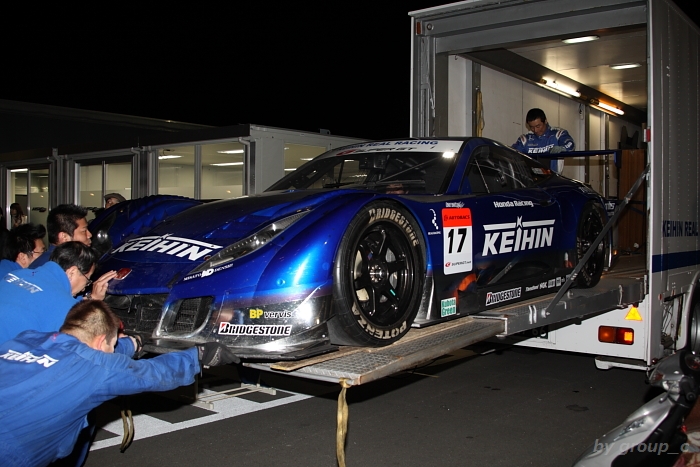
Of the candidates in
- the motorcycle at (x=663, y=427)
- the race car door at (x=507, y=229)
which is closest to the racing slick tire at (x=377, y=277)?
the race car door at (x=507, y=229)

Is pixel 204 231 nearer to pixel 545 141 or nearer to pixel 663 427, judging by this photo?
pixel 663 427

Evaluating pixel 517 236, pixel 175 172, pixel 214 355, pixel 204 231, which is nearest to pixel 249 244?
pixel 204 231

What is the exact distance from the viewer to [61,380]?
8.32ft

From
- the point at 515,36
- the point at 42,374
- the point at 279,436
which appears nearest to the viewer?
the point at 42,374

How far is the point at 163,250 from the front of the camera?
362 centimetres

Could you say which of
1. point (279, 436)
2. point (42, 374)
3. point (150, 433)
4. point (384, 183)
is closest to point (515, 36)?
point (384, 183)

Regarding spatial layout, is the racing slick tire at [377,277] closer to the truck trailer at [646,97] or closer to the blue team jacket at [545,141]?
the truck trailer at [646,97]

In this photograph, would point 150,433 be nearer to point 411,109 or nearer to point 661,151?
point 411,109

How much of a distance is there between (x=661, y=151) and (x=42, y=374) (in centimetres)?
518

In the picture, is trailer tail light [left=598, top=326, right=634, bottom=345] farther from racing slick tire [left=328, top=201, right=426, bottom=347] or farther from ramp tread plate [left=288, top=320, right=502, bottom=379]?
racing slick tire [left=328, top=201, right=426, bottom=347]

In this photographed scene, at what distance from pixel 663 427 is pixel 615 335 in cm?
311

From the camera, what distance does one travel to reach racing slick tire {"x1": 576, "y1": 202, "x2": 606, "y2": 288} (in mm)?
5605

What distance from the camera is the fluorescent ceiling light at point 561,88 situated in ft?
31.8

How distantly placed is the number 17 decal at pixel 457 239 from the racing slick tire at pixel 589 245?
1.76 m
